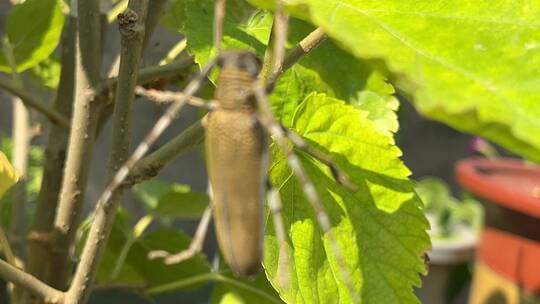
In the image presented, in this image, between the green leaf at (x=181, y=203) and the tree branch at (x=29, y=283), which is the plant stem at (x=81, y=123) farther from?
the green leaf at (x=181, y=203)

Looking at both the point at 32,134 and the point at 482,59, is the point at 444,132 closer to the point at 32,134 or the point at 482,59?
the point at 32,134

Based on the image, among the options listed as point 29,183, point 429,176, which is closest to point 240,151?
point 29,183

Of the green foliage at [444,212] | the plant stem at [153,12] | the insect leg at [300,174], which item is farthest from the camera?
the green foliage at [444,212]

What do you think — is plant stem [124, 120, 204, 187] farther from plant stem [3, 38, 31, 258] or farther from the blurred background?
the blurred background

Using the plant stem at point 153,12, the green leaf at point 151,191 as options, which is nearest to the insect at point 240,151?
the plant stem at point 153,12

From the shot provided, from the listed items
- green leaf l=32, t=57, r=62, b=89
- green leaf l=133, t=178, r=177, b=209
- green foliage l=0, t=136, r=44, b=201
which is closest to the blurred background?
green foliage l=0, t=136, r=44, b=201
